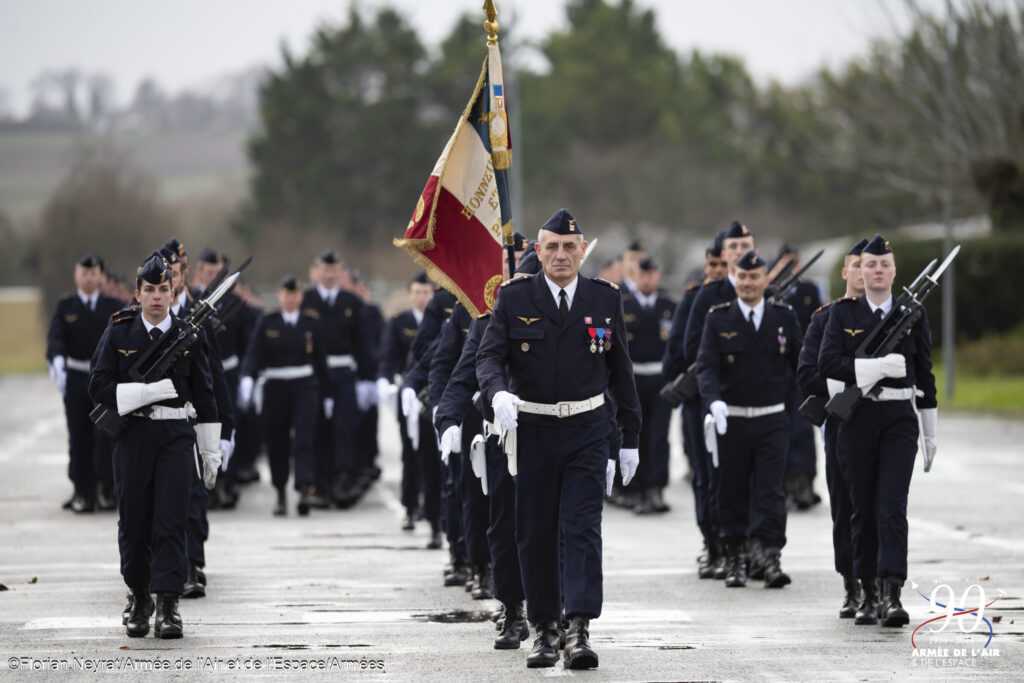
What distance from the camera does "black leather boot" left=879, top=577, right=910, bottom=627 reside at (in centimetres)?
921

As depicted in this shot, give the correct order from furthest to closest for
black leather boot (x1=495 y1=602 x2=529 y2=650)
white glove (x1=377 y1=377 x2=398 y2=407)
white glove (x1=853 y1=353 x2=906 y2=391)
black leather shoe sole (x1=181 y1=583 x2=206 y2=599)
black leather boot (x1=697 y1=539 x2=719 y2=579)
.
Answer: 1. white glove (x1=377 y1=377 x2=398 y2=407)
2. black leather boot (x1=697 y1=539 x2=719 y2=579)
3. black leather shoe sole (x1=181 y1=583 x2=206 y2=599)
4. white glove (x1=853 y1=353 x2=906 y2=391)
5. black leather boot (x1=495 y1=602 x2=529 y2=650)

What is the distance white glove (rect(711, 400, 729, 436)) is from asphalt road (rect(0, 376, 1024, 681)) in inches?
41.9

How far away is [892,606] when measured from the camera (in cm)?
927

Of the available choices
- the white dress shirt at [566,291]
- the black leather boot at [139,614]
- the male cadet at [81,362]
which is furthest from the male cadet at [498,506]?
the male cadet at [81,362]

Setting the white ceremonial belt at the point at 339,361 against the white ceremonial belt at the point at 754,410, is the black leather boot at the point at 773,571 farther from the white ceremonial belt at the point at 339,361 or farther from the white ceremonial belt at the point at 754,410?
the white ceremonial belt at the point at 339,361

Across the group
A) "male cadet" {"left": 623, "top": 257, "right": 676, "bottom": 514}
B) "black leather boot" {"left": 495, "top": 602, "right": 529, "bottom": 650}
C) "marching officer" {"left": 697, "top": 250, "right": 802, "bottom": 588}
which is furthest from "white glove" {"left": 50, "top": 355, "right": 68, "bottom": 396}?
"black leather boot" {"left": 495, "top": 602, "right": 529, "bottom": 650}

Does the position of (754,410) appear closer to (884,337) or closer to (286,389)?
(884,337)

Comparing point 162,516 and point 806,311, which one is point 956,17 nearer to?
point 806,311

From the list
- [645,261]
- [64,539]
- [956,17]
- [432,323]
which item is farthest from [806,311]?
[956,17]

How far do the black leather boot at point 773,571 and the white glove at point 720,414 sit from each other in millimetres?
863

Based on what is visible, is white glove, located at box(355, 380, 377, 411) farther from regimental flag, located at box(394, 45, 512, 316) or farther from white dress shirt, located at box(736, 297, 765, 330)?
regimental flag, located at box(394, 45, 512, 316)

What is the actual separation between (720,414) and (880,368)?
5.46 ft

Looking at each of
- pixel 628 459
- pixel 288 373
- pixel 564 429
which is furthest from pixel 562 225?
pixel 288 373

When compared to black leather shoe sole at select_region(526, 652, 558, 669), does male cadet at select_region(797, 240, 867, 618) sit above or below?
above
